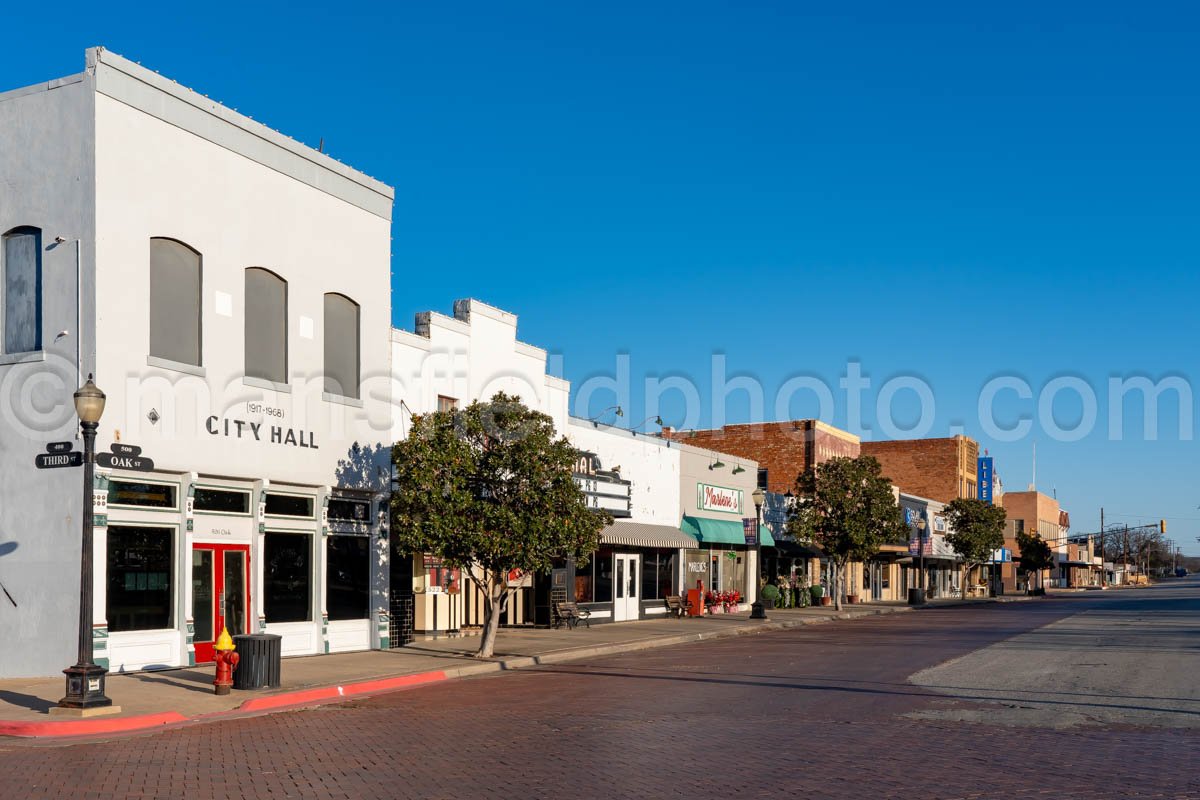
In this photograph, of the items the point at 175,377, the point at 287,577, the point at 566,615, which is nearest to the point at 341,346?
the point at 175,377

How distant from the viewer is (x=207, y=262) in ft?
→ 66.2

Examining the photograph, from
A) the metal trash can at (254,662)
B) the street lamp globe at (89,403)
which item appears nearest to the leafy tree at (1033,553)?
the metal trash can at (254,662)

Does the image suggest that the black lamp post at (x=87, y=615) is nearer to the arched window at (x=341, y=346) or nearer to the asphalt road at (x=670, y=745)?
the asphalt road at (x=670, y=745)

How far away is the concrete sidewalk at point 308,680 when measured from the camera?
14102 millimetres

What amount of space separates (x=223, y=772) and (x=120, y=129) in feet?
38.3

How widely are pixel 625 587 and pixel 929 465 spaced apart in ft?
194

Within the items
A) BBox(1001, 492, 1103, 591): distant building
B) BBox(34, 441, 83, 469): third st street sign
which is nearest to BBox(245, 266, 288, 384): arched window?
BBox(34, 441, 83, 469): third st street sign

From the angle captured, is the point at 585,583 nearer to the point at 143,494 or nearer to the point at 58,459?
the point at 143,494

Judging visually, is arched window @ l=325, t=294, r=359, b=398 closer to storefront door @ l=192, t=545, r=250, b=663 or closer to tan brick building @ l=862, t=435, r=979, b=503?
storefront door @ l=192, t=545, r=250, b=663

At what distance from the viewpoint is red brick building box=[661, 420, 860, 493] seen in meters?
59.8

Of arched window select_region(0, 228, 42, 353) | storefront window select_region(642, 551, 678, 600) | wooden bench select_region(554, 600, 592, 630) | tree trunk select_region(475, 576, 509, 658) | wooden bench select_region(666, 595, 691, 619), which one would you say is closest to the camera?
arched window select_region(0, 228, 42, 353)

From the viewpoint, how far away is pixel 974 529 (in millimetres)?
65812

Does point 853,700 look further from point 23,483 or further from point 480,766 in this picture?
point 23,483

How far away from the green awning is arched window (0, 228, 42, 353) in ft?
77.8
